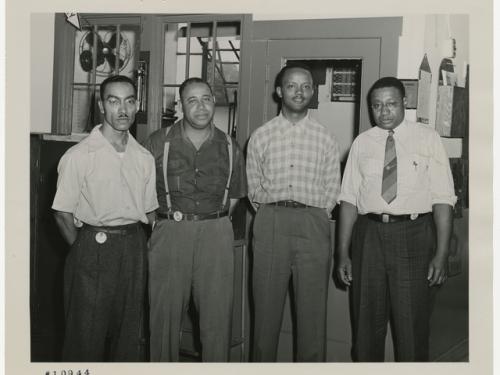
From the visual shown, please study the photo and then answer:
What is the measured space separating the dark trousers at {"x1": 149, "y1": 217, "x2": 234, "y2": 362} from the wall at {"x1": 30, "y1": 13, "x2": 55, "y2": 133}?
1.41m

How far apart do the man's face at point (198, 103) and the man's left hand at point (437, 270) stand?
1.22m

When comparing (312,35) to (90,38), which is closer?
(312,35)

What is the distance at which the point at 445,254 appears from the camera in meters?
2.71

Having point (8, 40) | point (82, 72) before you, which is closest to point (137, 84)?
point (82, 72)

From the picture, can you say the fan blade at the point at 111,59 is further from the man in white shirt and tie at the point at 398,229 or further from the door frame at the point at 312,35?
the man in white shirt and tie at the point at 398,229

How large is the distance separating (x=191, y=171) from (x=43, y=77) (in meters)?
1.47

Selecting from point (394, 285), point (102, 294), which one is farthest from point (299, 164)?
point (102, 294)

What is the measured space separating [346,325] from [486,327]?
0.92 metres

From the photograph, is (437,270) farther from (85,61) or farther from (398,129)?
(85,61)

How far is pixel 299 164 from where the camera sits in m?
2.86

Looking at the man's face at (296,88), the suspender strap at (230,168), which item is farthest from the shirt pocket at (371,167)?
the suspender strap at (230,168)

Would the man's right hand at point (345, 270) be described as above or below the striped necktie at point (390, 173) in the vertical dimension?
below

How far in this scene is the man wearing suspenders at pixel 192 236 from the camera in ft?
8.89

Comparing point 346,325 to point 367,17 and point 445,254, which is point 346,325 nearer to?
point 445,254
